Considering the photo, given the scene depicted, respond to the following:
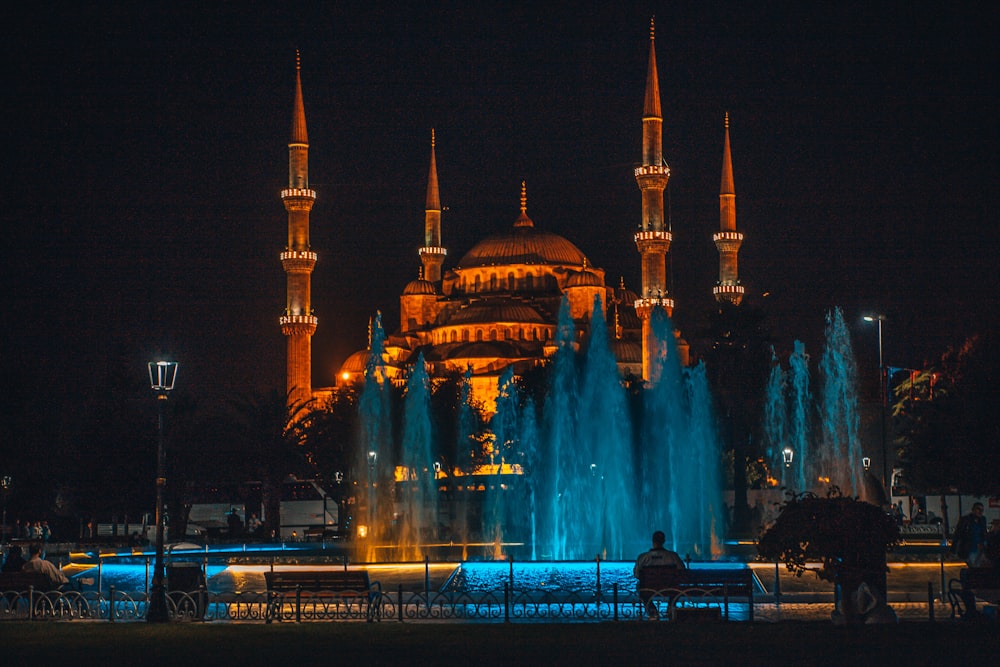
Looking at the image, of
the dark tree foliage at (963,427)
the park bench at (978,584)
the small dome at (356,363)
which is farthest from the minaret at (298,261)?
the park bench at (978,584)

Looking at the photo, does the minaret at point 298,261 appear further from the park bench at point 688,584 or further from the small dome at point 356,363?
the park bench at point 688,584

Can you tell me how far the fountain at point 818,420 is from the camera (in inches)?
1715

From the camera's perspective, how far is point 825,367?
44750mm

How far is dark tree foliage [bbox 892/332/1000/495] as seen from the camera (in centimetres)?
3081

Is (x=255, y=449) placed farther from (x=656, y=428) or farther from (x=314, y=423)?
(x=656, y=428)

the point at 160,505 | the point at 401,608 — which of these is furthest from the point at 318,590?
the point at 160,505

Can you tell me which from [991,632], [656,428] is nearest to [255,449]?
[656,428]

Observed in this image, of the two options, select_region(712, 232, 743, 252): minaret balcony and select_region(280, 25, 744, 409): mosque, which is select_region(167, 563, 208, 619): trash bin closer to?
select_region(280, 25, 744, 409): mosque

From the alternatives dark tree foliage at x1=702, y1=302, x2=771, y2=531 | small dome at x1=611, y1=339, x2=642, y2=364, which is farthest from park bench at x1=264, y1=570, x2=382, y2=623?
small dome at x1=611, y1=339, x2=642, y2=364

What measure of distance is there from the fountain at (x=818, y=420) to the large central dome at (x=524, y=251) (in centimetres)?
3010

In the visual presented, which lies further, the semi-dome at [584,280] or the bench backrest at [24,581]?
the semi-dome at [584,280]

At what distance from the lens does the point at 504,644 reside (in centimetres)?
1172

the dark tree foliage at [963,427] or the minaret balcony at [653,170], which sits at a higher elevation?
the minaret balcony at [653,170]

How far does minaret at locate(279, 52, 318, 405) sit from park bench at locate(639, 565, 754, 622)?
45.9m
